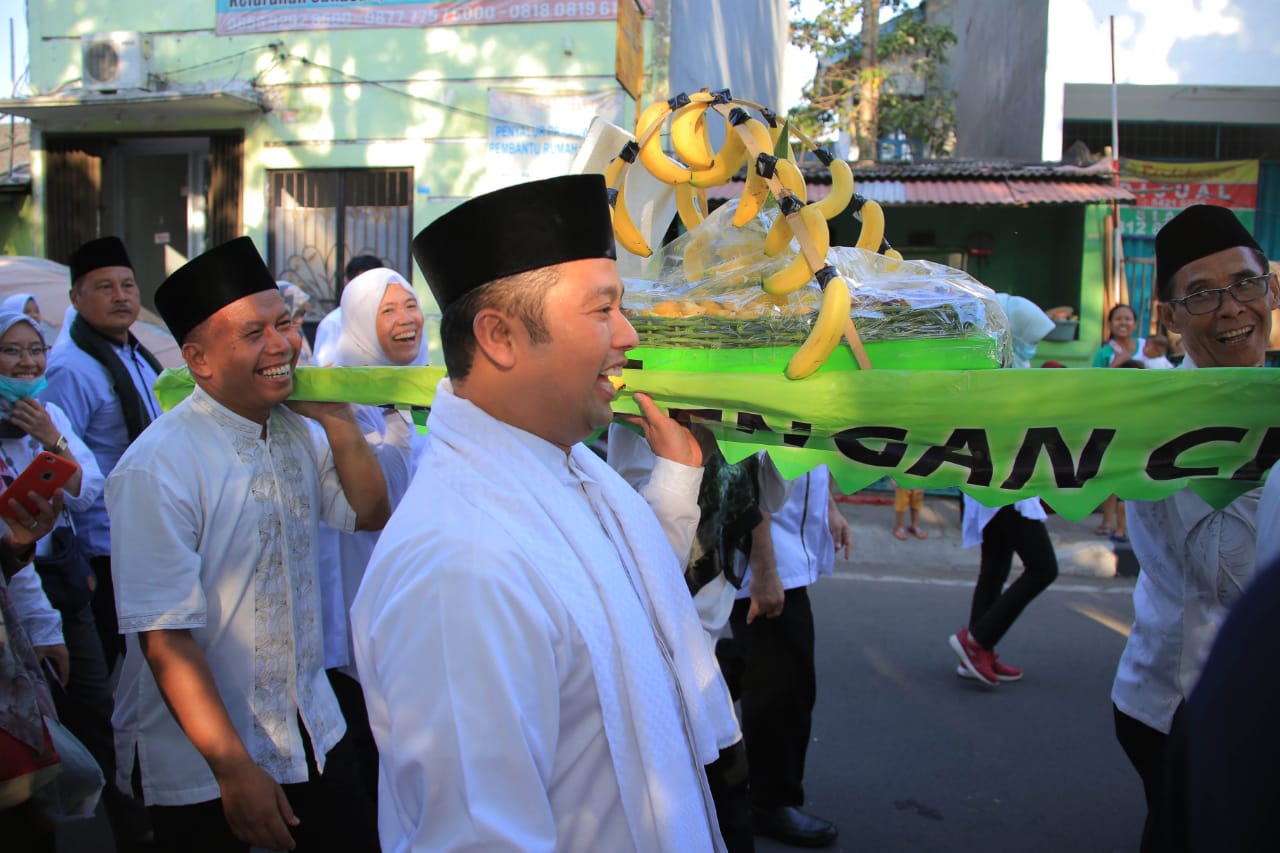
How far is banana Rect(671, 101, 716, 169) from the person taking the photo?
2.30 meters

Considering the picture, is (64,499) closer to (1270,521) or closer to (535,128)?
(1270,521)

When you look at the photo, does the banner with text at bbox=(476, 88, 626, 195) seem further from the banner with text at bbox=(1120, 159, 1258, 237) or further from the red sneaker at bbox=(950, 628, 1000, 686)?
the banner with text at bbox=(1120, 159, 1258, 237)

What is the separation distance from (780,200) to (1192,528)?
1.22 metres

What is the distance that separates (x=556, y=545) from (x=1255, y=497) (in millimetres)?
1636

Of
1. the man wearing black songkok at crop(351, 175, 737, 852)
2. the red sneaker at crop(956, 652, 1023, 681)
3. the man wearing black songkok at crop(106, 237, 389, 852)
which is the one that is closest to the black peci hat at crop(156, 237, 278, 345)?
the man wearing black songkok at crop(106, 237, 389, 852)

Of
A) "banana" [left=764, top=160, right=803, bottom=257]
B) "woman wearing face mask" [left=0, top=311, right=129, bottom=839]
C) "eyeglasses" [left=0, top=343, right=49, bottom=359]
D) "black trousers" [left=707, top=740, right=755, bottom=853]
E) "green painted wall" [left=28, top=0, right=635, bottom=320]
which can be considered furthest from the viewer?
"green painted wall" [left=28, top=0, right=635, bottom=320]

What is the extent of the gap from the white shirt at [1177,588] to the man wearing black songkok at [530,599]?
125cm

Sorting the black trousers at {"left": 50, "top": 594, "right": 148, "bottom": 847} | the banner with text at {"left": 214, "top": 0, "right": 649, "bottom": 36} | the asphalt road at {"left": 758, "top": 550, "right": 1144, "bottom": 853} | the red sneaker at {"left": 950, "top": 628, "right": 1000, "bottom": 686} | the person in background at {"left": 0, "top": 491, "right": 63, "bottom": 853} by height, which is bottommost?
the asphalt road at {"left": 758, "top": 550, "right": 1144, "bottom": 853}

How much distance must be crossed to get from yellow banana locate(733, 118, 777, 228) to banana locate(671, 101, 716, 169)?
11 centimetres

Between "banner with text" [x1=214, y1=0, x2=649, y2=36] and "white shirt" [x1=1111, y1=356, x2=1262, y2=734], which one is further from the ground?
"banner with text" [x1=214, y1=0, x2=649, y2=36]

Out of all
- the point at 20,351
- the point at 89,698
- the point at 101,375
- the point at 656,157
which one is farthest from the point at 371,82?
the point at 656,157

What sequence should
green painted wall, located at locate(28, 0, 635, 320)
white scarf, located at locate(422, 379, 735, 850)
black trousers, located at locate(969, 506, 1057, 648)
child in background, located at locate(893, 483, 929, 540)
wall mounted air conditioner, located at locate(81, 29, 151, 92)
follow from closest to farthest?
white scarf, located at locate(422, 379, 735, 850)
black trousers, located at locate(969, 506, 1057, 648)
child in background, located at locate(893, 483, 929, 540)
green painted wall, located at locate(28, 0, 635, 320)
wall mounted air conditioner, located at locate(81, 29, 151, 92)

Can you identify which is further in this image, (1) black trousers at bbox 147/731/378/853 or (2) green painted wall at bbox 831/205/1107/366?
(2) green painted wall at bbox 831/205/1107/366

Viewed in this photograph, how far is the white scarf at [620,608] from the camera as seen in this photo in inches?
55.1
